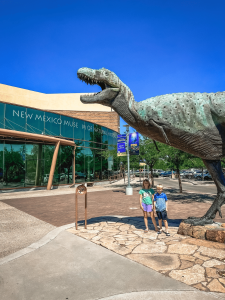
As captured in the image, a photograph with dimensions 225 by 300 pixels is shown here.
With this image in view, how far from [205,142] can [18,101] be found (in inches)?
1100

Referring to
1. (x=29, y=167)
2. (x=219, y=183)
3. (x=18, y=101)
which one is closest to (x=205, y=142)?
(x=219, y=183)

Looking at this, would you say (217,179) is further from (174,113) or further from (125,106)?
(125,106)

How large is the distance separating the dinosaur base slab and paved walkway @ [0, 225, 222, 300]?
1.80 m

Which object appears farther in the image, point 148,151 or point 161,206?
point 148,151

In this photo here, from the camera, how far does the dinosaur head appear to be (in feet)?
12.3

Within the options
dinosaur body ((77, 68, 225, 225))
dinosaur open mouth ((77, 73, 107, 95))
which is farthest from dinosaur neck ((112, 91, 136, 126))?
dinosaur open mouth ((77, 73, 107, 95))

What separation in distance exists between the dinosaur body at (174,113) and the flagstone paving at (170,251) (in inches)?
71.8

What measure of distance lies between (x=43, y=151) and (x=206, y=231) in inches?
687

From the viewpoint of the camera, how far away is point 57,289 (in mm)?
2762

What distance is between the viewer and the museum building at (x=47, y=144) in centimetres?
1697

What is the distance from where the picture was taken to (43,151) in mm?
19594

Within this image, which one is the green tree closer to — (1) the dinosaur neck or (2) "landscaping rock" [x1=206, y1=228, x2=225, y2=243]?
(2) "landscaping rock" [x1=206, y1=228, x2=225, y2=243]

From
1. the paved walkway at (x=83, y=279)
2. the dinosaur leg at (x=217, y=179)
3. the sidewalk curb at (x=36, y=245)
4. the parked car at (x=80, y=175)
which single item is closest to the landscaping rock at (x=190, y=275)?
the paved walkway at (x=83, y=279)

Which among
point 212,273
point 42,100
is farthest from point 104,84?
point 42,100
